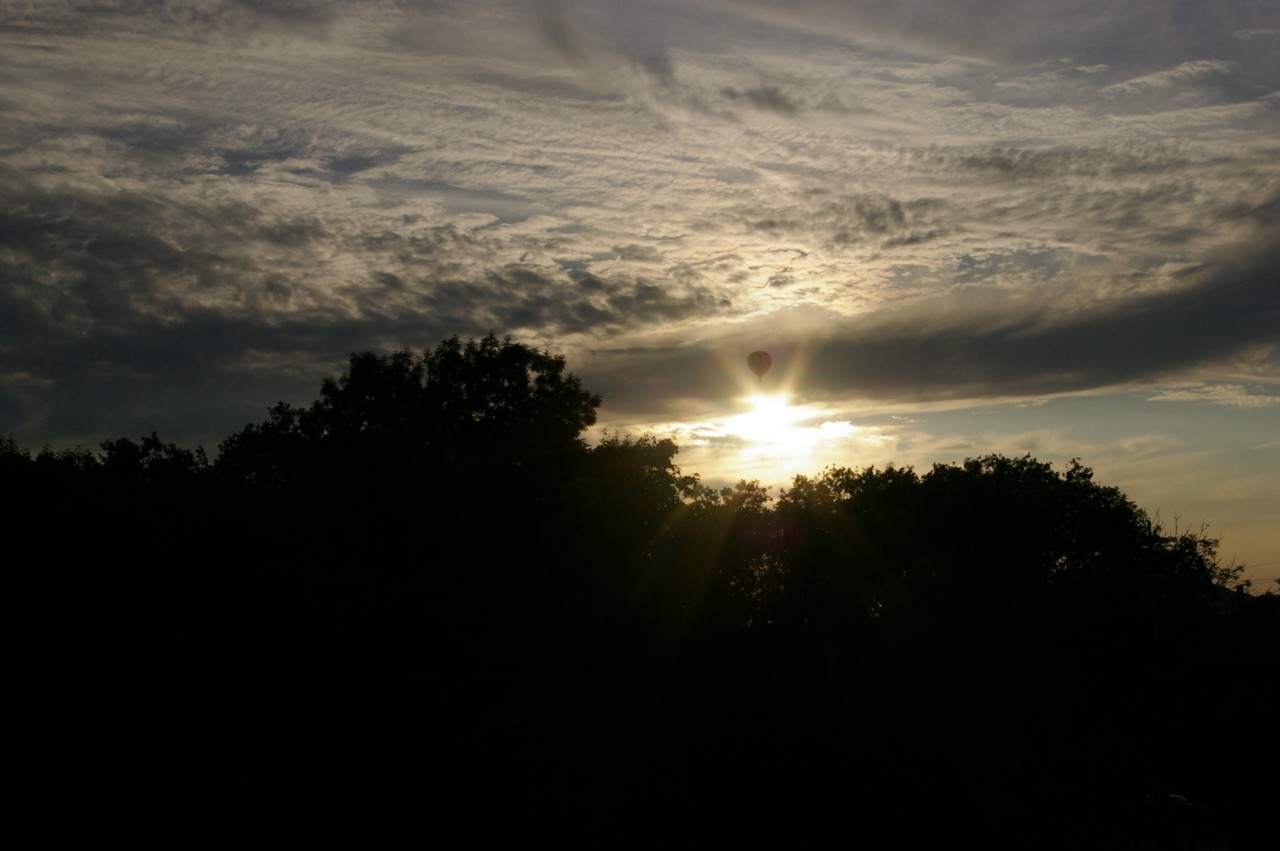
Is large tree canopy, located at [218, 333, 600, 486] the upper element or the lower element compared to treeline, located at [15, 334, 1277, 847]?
upper

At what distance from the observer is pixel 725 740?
23500 millimetres

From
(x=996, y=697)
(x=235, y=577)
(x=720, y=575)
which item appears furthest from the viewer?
(x=996, y=697)

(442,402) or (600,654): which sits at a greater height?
(442,402)

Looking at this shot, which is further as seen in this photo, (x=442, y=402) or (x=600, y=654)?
(x=442, y=402)

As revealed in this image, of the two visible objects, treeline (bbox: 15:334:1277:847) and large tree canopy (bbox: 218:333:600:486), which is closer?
treeline (bbox: 15:334:1277:847)

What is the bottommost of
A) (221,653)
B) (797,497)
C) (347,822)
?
(347,822)

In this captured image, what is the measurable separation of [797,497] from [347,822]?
22560mm

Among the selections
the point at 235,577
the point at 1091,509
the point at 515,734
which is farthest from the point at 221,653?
the point at 1091,509

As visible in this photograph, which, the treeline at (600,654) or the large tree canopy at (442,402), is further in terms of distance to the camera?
the large tree canopy at (442,402)

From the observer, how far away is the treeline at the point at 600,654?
19.3m

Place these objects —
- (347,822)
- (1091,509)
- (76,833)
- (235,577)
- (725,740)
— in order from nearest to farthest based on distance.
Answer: (76,833) → (347,822) → (235,577) → (725,740) → (1091,509)

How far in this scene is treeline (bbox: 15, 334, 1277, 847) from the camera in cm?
1930

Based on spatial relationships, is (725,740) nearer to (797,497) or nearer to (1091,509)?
(797,497)

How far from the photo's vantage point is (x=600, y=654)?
26.6m
